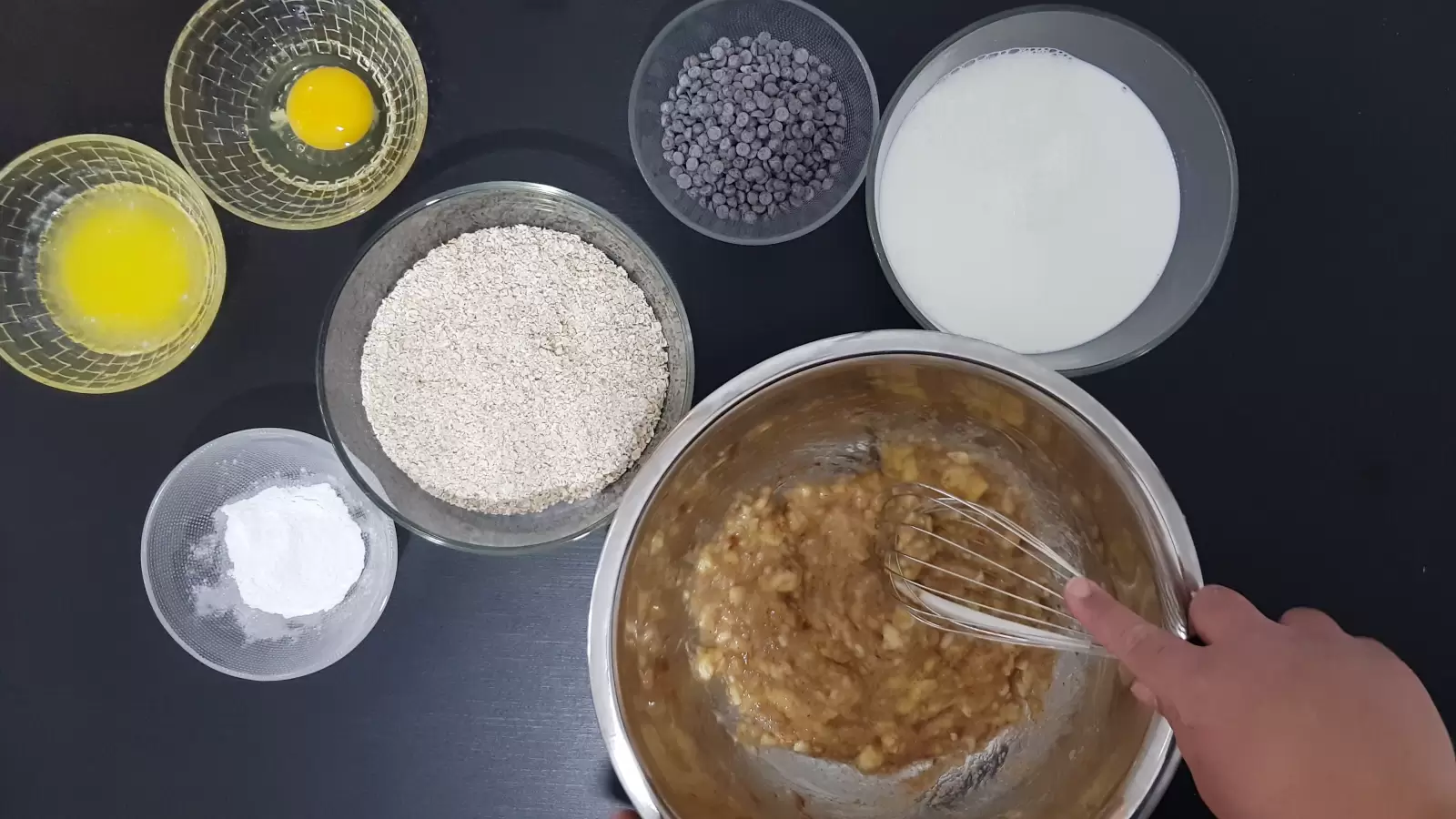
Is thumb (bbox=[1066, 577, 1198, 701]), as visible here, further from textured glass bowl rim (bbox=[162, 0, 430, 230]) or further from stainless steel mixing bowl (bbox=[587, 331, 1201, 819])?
textured glass bowl rim (bbox=[162, 0, 430, 230])

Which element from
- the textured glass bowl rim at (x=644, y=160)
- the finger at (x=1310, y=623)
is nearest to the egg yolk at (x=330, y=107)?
the textured glass bowl rim at (x=644, y=160)

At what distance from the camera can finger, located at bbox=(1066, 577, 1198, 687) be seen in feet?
2.20

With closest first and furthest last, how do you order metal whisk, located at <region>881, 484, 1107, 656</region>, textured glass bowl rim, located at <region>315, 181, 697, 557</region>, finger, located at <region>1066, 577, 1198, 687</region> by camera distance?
finger, located at <region>1066, 577, 1198, 687</region> → metal whisk, located at <region>881, 484, 1107, 656</region> → textured glass bowl rim, located at <region>315, 181, 697, 557</region>

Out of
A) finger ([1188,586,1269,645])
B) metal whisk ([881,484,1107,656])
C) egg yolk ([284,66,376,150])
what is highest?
egg yolk ([284,66,376,150])

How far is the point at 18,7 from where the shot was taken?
1.15 m

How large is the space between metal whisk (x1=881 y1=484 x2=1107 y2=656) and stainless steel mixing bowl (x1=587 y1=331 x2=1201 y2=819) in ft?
0.16

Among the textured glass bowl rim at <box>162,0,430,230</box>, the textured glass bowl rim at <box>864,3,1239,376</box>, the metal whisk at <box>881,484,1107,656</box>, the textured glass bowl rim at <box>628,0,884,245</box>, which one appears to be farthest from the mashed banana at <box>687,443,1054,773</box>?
the textured glass bowl rim at <box>162,0,430,230</box>

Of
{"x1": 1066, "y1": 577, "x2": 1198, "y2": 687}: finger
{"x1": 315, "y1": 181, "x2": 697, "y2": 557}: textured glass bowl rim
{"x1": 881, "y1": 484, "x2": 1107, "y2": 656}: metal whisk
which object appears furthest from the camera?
{"x1": 315, "y1": 181, "x2": 697, "y2": 557}: textured glass bowl rim

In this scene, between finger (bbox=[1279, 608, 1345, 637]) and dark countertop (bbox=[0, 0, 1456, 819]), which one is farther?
dark countertop (bbox=[0, 0, 1456, 819])

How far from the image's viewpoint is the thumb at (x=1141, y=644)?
672mm

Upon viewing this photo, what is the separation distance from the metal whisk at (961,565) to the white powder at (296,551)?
654mm

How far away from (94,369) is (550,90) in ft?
2.18

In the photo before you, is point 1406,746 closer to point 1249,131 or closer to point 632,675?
point 632,675

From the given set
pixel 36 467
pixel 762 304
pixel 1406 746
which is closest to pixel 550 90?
pixel 762 304
